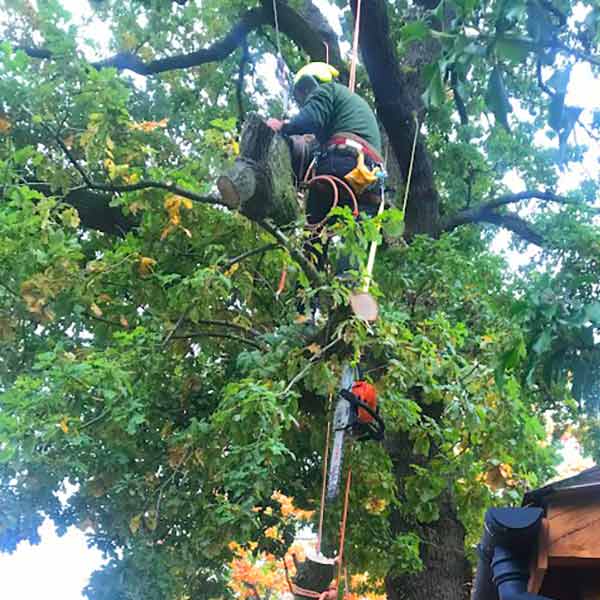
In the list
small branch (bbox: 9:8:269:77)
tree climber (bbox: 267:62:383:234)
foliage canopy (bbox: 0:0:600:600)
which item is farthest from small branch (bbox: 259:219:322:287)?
small branch (bbox: 9:8:269:77)

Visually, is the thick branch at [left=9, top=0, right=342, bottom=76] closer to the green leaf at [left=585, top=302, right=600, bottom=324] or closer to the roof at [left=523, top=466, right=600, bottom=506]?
the green leaf at [left=585, top=302, right=600, bottom=324]

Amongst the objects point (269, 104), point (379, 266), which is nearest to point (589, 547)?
point (379, 266)

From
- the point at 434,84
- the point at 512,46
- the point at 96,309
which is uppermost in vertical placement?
the point at 96,309

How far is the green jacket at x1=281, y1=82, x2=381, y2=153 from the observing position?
425cm

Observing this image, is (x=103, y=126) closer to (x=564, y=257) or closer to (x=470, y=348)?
(x=470, y=348)

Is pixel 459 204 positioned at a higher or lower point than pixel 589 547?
higher

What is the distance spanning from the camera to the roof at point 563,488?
77.5 inches

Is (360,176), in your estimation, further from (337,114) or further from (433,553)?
(433,553)

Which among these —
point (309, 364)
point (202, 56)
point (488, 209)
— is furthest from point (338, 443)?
point (202, 56)

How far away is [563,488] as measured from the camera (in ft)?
6.67

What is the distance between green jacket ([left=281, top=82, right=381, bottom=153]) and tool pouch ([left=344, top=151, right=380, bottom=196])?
27 centimetres

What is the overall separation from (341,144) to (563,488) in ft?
9.28

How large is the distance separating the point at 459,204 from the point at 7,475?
5.28m

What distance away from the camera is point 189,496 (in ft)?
15.3
